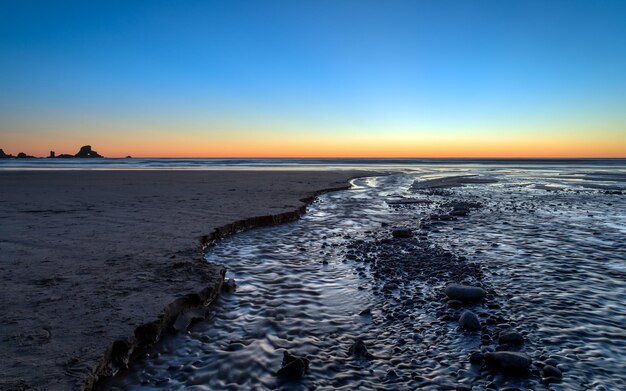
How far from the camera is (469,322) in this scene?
17.2ft

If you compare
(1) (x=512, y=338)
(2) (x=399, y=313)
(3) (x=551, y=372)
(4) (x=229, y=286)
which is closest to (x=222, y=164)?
(4) (x=229, y=286)

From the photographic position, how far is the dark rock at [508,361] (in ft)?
13.6

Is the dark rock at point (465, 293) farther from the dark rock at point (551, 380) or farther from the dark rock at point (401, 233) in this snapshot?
the dark rock at point (401, 233)

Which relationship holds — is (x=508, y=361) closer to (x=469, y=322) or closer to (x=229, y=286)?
(x=469, y=322)

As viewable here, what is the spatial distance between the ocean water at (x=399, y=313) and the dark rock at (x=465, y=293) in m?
0.18

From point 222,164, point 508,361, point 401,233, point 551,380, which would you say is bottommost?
point 551,380

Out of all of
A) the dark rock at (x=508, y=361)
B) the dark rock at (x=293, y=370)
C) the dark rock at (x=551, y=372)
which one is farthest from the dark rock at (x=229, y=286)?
the dark rock at (x=551, y=372)

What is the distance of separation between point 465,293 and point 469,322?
3.42 feet

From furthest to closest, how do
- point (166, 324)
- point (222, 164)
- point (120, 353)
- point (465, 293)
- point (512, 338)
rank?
1. point (222, 164)
2. point (465, 293)
3. point (166, 324)
4. point (512, 338)
5. point (120, 353)

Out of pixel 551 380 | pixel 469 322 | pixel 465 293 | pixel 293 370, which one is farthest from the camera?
pixel 465 293

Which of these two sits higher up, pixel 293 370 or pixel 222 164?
pixel 222 164

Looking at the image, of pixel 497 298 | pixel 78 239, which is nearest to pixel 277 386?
pixel 497 298

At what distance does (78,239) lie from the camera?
28.8 ft

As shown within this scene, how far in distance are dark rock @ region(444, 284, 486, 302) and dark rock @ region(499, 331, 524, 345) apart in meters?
1.30
